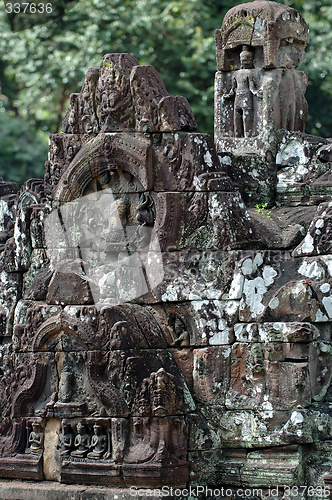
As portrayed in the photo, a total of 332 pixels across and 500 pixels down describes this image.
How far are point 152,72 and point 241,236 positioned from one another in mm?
1880

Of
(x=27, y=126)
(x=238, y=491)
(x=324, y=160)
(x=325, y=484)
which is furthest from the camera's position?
(x=27, y=126)

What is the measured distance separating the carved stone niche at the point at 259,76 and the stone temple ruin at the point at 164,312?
58 cm

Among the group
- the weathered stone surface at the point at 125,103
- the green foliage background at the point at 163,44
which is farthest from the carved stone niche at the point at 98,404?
the green foliage background at the point at 163,44

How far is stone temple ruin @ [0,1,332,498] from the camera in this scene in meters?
10.7

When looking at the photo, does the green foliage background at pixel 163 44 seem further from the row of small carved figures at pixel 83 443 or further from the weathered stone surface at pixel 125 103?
the row of small carved figures at pixel 83 443

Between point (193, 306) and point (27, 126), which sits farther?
point (27, 126)

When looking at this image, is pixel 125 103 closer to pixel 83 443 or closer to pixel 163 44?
pixel 83 443

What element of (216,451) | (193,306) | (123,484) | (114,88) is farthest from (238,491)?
(114,88)

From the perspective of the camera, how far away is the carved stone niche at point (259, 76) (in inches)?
A: 492

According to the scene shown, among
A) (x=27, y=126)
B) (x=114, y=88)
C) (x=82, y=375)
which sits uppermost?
(x=27, y=126)

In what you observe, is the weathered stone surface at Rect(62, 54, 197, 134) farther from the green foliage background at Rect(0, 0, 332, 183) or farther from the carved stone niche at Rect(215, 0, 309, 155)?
the green foliage background at Rect(0, 0, 332, 183)

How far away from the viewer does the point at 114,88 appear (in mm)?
11508

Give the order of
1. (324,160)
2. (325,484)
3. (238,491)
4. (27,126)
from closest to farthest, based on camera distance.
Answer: (325,484) → (238,491) → (324,160) → (27,126)

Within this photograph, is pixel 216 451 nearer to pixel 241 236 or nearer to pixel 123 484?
pixel 123 484
